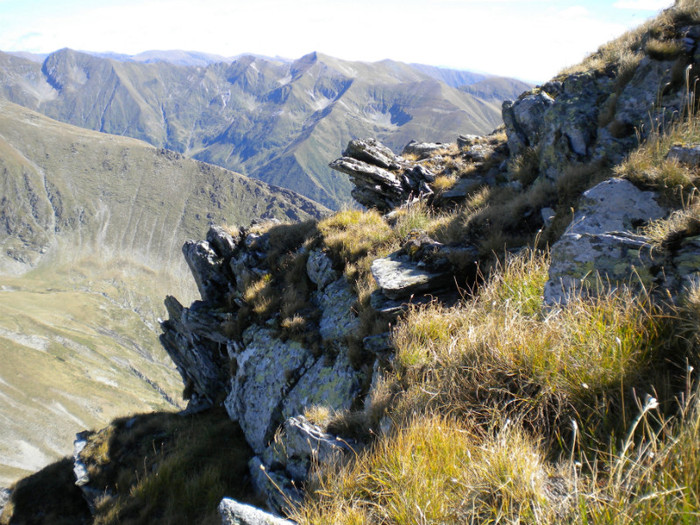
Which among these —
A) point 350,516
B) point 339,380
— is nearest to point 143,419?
point 339,380

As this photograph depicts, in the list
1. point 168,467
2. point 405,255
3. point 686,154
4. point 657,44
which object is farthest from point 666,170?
point 168,467

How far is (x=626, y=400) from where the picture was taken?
311 cm

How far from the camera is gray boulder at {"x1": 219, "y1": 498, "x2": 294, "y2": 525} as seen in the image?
3.48m

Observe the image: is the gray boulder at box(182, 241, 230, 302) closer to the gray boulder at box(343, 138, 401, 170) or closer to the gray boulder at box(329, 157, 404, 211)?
the gray boulder at box(329, 157, 404, 211)

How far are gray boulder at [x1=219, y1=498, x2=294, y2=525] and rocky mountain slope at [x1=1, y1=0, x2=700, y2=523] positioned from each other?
0.02 metres

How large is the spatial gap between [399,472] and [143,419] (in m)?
16.8

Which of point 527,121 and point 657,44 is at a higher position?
point 657,44

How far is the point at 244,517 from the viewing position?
3557mm

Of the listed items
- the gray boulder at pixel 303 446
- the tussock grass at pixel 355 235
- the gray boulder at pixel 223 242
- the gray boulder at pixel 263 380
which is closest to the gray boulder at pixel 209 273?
the gray boulder at pixel 223 242

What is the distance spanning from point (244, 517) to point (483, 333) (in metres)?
3.12

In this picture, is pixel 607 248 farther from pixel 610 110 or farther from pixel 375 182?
pixel 375 182

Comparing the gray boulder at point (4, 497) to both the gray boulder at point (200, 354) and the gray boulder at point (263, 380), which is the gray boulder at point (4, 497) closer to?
the gray boulder at point (200, 354)

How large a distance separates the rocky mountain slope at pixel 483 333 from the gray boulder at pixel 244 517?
0.02 metres

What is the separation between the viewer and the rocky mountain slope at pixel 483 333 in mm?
2787
